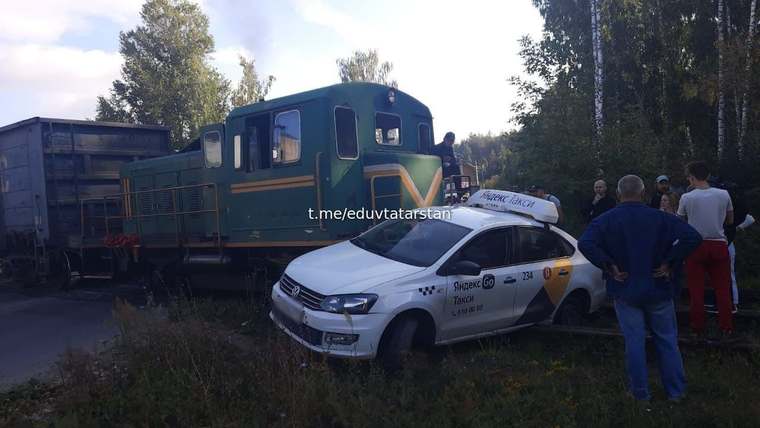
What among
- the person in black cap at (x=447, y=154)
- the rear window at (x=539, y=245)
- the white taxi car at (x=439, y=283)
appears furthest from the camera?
the person in black cap at (x=447, y=154)

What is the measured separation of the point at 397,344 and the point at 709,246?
3539mm

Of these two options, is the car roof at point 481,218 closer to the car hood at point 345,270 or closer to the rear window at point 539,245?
the rear window at point 539,245

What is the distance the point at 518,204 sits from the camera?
674 centimetres

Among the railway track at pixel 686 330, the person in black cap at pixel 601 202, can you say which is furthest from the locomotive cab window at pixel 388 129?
the railway track at pixel 686 330

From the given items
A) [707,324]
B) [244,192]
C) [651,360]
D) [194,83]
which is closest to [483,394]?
[651,360]

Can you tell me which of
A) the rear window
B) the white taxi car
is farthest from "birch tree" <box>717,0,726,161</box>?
the white taxi car

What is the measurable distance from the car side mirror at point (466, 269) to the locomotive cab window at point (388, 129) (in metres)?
3.47

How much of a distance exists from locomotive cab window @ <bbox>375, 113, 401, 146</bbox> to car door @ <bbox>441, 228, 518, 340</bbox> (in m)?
3.05

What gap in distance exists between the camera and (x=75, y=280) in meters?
11.8

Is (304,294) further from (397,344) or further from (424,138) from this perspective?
(424,138)

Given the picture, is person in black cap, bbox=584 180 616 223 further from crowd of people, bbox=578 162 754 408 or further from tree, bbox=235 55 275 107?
tree, bbox=235 55 275 107

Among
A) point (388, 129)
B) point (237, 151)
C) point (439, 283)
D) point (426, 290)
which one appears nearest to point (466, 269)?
point (439, 283)

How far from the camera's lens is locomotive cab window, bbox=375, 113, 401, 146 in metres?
8.39

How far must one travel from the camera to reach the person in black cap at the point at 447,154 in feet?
30.2
